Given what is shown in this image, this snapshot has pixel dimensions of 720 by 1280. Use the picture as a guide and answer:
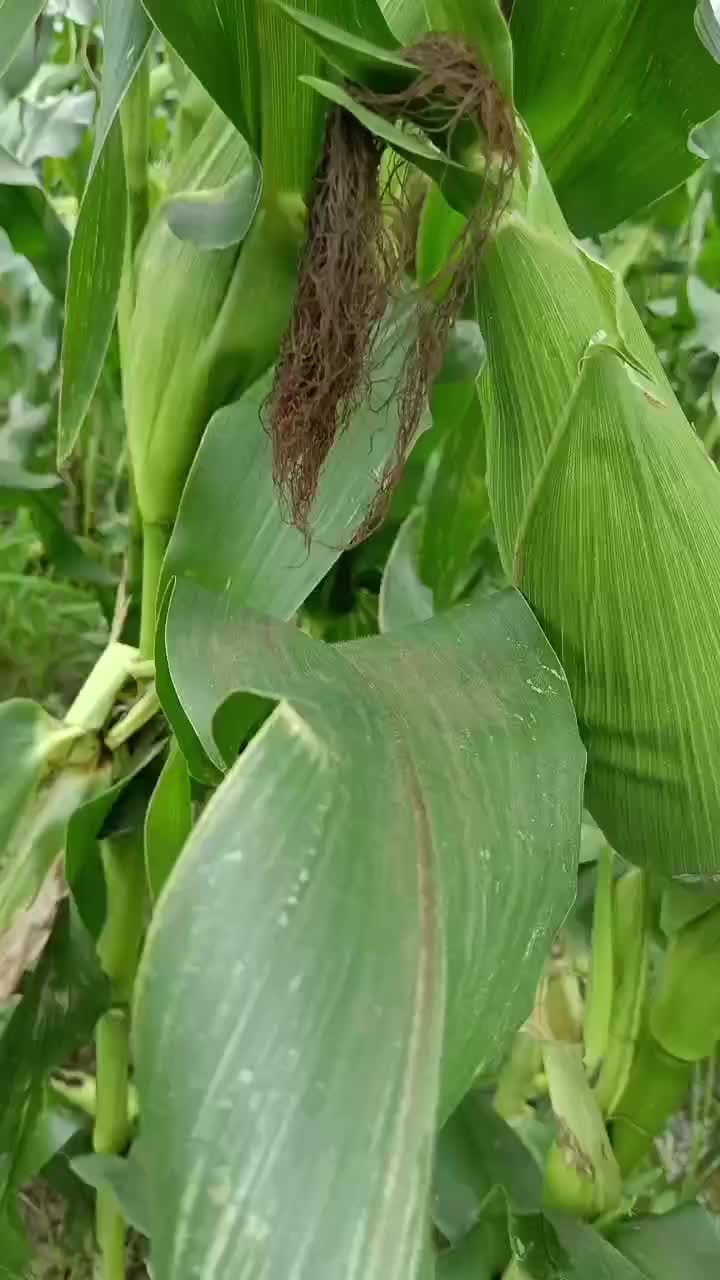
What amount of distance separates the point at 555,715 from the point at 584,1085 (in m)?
0.27

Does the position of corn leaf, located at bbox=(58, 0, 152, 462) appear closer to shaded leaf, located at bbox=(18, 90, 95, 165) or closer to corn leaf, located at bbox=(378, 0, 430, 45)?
corn leaf, located at bbox=(378, 0, 430, 45)

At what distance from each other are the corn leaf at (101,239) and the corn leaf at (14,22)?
3cm

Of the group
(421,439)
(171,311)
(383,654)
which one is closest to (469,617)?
(383,654)

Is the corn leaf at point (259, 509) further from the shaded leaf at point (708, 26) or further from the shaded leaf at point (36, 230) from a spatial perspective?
the shaded leaf at point (36, 230)

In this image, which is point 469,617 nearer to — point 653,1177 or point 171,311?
point 171,311

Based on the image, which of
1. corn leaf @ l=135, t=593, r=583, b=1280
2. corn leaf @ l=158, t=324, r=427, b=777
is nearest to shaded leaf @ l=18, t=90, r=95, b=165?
corn leaf @ l=158, t=324, r=427, b=777

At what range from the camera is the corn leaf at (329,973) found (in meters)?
0.14

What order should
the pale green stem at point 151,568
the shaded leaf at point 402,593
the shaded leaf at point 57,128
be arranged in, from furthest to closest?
the shaded leaf at point 57,128 → the shaded leaf at point 402,593 → the pale green stem at point 151,568

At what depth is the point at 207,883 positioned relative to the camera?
153 millimetres

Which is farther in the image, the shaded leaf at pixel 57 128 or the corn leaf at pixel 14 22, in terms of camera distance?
the shaded leaf at pixel 57 128

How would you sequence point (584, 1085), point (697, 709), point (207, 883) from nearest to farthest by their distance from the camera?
point (207, 883)
point (697, 709)
point (584, 1085)

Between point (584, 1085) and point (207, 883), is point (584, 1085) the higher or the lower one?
the lower one

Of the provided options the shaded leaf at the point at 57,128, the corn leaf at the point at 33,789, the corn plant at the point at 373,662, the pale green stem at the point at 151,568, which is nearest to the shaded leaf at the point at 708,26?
the corn plant at the point at 373,662

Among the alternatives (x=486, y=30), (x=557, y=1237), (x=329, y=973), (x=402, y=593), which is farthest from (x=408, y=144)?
(x=557, y=1237)
